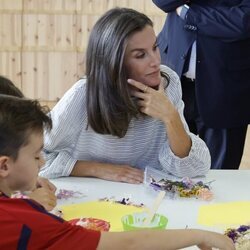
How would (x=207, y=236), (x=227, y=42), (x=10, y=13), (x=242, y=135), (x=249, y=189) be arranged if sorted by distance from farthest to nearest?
(x=10, y=13), (x=242, y=135), (x=227, y=42), (x=249, y=189), (x=207, y=236)

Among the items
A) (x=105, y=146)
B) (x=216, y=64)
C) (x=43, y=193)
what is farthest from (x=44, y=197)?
(x=216, y=64)

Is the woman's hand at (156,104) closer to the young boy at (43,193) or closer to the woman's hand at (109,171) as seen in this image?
the woman's hand at (109,171)

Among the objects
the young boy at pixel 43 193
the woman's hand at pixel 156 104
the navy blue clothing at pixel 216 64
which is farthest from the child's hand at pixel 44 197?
the navy blue clothing at pixel 216 64

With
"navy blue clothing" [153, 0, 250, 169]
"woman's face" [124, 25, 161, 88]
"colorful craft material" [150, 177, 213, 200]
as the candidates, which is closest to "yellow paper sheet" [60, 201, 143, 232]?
"colorful craft material" [150, 177, 213, 200]

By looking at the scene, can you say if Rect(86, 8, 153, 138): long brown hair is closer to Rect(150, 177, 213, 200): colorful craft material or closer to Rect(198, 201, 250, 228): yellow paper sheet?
Rect(150, 177, 213, 200): colorful craft material

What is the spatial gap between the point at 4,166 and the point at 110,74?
74cm

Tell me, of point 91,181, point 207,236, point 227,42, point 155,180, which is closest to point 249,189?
point 155,180

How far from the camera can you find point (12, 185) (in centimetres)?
114

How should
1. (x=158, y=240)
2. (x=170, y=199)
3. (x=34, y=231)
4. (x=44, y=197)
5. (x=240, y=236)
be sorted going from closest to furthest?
(x=34, y=231) < (x=158, y=240) < (x=240, y=236) < (x=44, y=197) < (x=170, y=199)

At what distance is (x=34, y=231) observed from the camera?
3.12 ft

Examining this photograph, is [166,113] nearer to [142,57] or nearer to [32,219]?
[142,57]

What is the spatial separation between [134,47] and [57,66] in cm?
304

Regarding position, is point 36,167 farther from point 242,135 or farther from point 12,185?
point 242,135

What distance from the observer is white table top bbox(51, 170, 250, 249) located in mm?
1468
